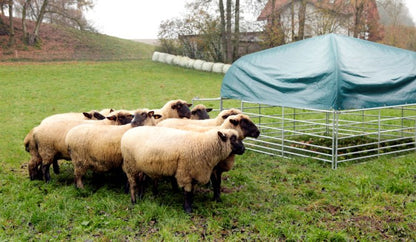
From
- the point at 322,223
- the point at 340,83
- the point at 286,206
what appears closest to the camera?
the point at 322,223

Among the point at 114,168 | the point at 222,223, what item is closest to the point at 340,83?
the point at 222,223

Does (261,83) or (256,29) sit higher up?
(256,29)

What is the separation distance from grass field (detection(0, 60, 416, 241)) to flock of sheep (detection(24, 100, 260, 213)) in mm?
408

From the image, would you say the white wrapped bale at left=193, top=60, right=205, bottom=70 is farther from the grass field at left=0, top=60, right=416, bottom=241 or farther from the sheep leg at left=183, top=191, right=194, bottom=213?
the sheep leg at left=183, top=191, right=194, bottom=213

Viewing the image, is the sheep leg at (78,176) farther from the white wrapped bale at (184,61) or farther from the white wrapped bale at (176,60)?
the white wrapped bale at (176,60)

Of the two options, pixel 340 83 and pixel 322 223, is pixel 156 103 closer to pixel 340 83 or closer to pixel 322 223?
pixel 340 83

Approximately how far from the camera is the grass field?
5.43 m

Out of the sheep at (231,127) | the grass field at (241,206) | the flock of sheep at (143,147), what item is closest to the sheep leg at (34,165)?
the flock of sheep at (143,147)

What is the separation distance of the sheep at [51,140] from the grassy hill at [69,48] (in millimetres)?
26214

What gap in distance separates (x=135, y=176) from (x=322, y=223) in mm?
3172

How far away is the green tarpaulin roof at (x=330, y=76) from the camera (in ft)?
27.5

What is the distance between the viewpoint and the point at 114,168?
7.01 meters

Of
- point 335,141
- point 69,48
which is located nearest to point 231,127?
point 335,141

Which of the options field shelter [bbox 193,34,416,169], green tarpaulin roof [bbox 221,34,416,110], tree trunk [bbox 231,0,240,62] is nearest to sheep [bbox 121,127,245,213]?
field shelter [bbox 193,34,416,169]
